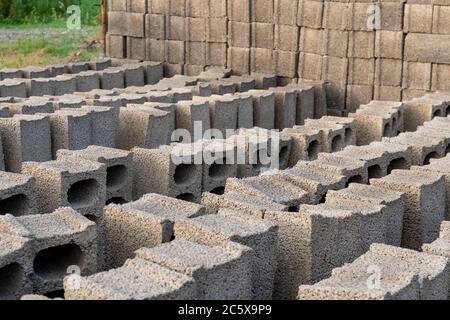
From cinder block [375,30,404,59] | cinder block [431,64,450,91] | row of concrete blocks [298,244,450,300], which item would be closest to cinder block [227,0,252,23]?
cinder block [375,30,404,59]

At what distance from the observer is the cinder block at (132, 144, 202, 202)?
6.66 meters

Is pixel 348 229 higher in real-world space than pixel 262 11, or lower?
lower

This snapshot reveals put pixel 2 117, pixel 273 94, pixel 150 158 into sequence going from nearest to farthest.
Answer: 1. pixel 150 158
2. pixel 2 117
3. pixel 273 94

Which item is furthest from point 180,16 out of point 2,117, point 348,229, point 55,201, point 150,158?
point 348,229

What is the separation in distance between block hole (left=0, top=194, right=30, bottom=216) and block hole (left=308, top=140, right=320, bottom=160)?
3.35 metres

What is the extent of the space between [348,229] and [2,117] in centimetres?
408

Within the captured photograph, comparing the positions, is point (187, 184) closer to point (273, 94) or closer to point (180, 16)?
point (273, 94)

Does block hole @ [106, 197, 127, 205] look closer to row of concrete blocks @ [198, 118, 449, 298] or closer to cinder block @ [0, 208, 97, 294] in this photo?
A: row of concrete blocks @ [198, 118, 449, 298]

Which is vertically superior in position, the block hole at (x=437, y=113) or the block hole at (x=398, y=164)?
the block hole at (x=437, y=113)

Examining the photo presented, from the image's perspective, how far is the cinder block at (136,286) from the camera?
150 inches

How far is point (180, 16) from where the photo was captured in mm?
13172

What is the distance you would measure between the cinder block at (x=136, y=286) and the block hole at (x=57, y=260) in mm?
886

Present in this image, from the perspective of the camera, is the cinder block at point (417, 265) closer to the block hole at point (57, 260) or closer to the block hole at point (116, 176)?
the block hole at point (57, 260)

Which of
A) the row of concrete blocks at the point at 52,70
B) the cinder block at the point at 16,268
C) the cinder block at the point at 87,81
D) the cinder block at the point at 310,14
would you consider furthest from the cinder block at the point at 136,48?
the cinder block at the point at 16,268
